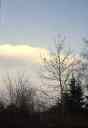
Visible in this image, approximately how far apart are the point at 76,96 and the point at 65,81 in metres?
5.52

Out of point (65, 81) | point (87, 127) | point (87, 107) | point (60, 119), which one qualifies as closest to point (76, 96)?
point (87, 107)

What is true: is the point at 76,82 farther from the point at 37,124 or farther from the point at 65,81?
the point at 37,124

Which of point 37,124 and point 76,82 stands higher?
point 76,82

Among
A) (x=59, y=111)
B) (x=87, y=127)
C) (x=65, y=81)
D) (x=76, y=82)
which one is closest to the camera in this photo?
(x=87, y=127)

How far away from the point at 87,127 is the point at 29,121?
451cm

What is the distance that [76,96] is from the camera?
116 ft

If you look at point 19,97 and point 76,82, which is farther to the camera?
point 19,97

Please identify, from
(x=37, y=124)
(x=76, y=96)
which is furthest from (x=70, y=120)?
(x=76, y=96)

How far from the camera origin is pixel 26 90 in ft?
155

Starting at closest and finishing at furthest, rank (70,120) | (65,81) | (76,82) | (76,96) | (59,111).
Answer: (70,120), (59,111), (65,81), (76,82), (76,96)

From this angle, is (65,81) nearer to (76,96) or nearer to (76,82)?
(76,82)

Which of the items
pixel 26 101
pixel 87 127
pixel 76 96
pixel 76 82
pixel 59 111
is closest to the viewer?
pixel 87 127

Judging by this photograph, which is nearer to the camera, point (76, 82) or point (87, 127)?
point (87, 127)

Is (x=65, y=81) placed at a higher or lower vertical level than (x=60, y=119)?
higher
